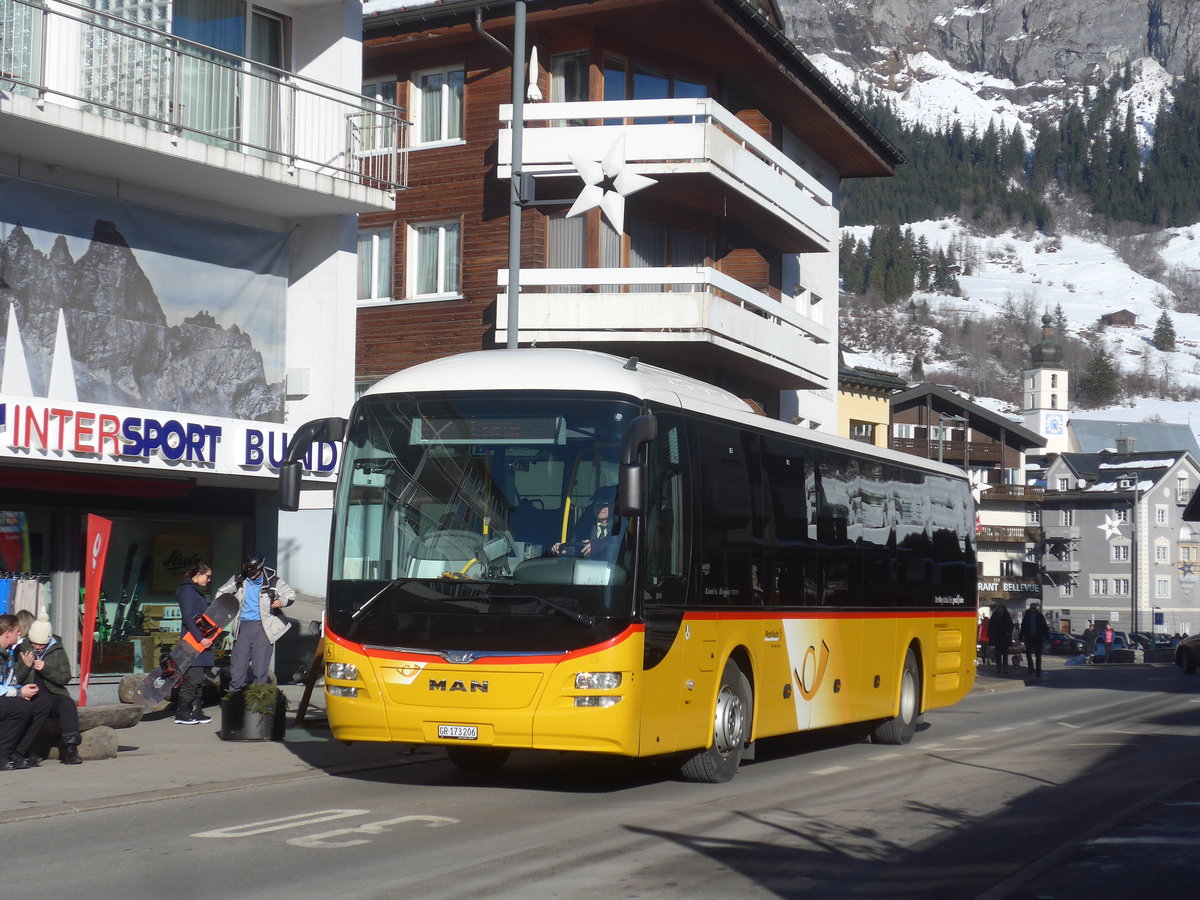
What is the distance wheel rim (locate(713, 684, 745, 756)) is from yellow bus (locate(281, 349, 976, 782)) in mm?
27

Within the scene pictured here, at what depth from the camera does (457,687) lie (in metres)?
12.2

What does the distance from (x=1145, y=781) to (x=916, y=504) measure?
5.20 metres

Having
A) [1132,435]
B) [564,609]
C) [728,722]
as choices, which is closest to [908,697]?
[728,722]

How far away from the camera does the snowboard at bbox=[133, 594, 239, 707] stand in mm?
17781

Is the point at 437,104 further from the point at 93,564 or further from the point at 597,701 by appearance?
the point at 597,701

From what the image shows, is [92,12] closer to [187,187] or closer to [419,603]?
[187,187]

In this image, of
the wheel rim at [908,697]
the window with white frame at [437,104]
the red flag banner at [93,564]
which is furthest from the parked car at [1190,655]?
the red flag banner at [93,564]

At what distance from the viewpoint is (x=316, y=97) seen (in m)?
22.1

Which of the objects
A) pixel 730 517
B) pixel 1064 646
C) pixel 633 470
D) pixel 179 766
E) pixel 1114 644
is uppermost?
pixel 633 470

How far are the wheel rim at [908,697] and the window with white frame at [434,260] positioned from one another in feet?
52.1

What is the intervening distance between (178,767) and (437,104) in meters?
21.4

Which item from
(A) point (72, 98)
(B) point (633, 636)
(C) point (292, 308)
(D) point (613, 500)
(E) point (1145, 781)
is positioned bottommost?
(E) point (1145, 781)

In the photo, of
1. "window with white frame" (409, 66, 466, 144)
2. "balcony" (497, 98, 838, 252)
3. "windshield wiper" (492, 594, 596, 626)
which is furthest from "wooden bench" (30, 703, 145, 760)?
"window with white frame" (409, 66, 466, 144)

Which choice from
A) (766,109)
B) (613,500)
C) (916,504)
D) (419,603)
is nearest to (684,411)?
(613,500)
